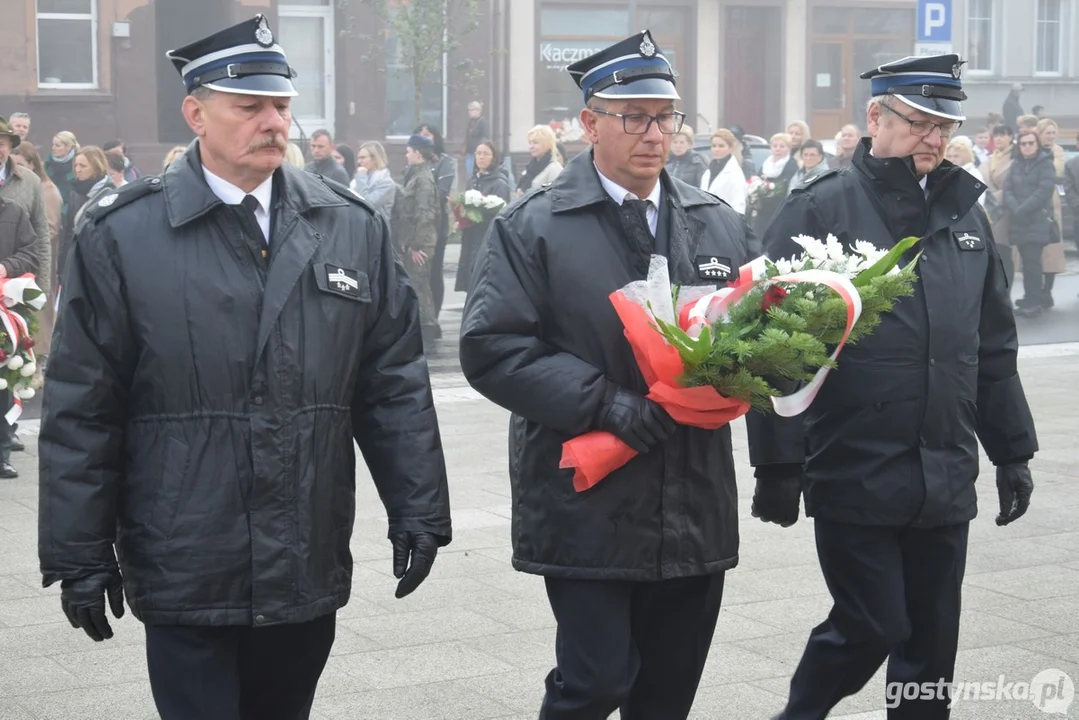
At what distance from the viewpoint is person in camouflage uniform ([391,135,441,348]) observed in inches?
605

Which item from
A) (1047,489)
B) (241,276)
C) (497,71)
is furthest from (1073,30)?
(241,276)

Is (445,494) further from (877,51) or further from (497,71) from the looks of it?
(877,51)

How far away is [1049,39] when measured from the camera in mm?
39688

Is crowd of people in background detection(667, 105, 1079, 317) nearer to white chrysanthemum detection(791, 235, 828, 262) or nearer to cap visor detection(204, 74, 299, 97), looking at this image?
white chrysanthemum detection(791, 235, 828, 262)

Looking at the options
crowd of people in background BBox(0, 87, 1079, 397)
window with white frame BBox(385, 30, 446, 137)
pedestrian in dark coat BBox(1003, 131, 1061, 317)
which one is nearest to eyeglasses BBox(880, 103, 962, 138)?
crowd of people in background BBox(0, 87, 1079, 397)

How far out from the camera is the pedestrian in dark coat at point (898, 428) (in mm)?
4793

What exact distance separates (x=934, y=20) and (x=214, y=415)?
12559mm

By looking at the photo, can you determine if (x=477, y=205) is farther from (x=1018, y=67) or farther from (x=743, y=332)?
(x=1018, y=67)

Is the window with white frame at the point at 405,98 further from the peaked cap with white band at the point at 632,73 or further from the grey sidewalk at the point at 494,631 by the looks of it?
the peaked cap with white band at the point at 632,73

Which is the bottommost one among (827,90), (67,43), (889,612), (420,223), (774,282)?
(889,612)

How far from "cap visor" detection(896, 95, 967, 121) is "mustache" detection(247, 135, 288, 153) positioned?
6.52 ft

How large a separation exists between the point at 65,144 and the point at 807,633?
1294cm

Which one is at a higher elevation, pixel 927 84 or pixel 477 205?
pixel 927 84

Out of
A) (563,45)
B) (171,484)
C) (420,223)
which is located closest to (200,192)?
(171,484)
